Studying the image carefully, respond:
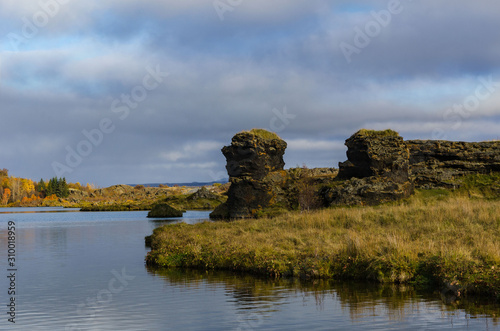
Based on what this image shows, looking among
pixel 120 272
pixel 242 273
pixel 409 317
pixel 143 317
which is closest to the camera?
pixel 409 317

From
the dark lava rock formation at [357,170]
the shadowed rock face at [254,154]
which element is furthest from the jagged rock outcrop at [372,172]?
the shadowed rock face at [254,154]

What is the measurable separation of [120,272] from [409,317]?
709 inches

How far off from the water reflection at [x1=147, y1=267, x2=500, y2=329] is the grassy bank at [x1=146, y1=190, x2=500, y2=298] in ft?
3.05

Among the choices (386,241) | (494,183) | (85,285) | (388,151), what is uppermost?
(388,151)

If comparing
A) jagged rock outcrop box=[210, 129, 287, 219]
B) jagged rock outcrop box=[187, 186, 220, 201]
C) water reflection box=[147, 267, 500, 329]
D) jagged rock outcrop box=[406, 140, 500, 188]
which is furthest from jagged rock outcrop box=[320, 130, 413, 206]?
jagged rock outcrop box=[187, 186, 220, 201]

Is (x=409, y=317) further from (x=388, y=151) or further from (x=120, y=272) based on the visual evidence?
(x=388, y=151)

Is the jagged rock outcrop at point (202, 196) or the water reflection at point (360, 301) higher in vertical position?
the jagged rock outcrop at point (202, 196)

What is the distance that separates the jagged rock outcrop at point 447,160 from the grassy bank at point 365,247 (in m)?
28.3

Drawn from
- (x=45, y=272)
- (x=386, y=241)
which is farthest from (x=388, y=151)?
(x=45, y=272)

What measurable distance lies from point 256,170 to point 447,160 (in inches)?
1130

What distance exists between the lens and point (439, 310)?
17.2 m

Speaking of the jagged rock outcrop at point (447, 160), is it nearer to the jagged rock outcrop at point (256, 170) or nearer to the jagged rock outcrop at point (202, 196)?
the jagged rock outcrop at point (256, 170)

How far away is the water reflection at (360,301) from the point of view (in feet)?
53.0

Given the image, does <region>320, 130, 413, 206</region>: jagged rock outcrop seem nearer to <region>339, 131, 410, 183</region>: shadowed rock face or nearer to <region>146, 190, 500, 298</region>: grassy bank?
<region>339, 131, 410, 183</region>: shadowed rock face
